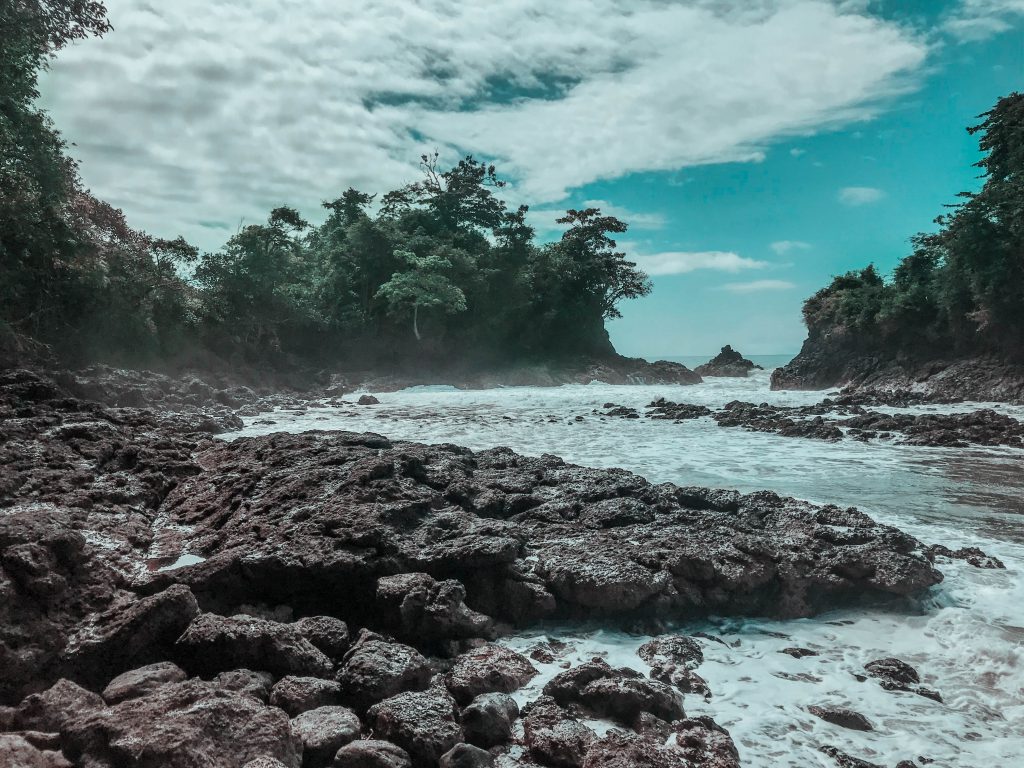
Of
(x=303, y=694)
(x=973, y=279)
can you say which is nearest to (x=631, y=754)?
(x=303, y=694)

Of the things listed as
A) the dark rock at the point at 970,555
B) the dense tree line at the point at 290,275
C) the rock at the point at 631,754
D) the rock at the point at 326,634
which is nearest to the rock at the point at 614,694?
the rock at the point at 631,754

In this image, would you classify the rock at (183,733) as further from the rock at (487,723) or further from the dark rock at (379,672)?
the rock at (487,723)

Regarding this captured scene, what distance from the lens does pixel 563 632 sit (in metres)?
4.03

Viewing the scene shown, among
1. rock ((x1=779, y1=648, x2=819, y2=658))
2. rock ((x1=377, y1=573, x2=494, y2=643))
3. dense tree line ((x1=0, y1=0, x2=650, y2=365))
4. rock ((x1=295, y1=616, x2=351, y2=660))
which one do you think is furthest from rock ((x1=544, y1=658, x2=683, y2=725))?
dense tree line ((x1=0, y1=0, x2=650, y2=365))

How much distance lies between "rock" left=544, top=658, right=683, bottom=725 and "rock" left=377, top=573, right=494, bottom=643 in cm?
76

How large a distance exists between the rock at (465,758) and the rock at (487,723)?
0.16 m

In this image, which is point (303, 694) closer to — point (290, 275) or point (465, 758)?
point (465, 758)

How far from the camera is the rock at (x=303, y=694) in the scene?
112 inches

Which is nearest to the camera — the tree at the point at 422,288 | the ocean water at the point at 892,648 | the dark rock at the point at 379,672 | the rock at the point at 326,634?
the ocean water at the point at 892,648

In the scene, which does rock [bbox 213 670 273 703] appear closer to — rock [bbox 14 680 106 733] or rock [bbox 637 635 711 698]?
rock [bbox 14 680 106 733]

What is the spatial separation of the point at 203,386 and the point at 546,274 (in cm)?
2778

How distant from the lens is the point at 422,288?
34.7 metres

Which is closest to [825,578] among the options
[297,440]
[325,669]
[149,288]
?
[325,669]

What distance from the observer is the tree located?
112 feet
